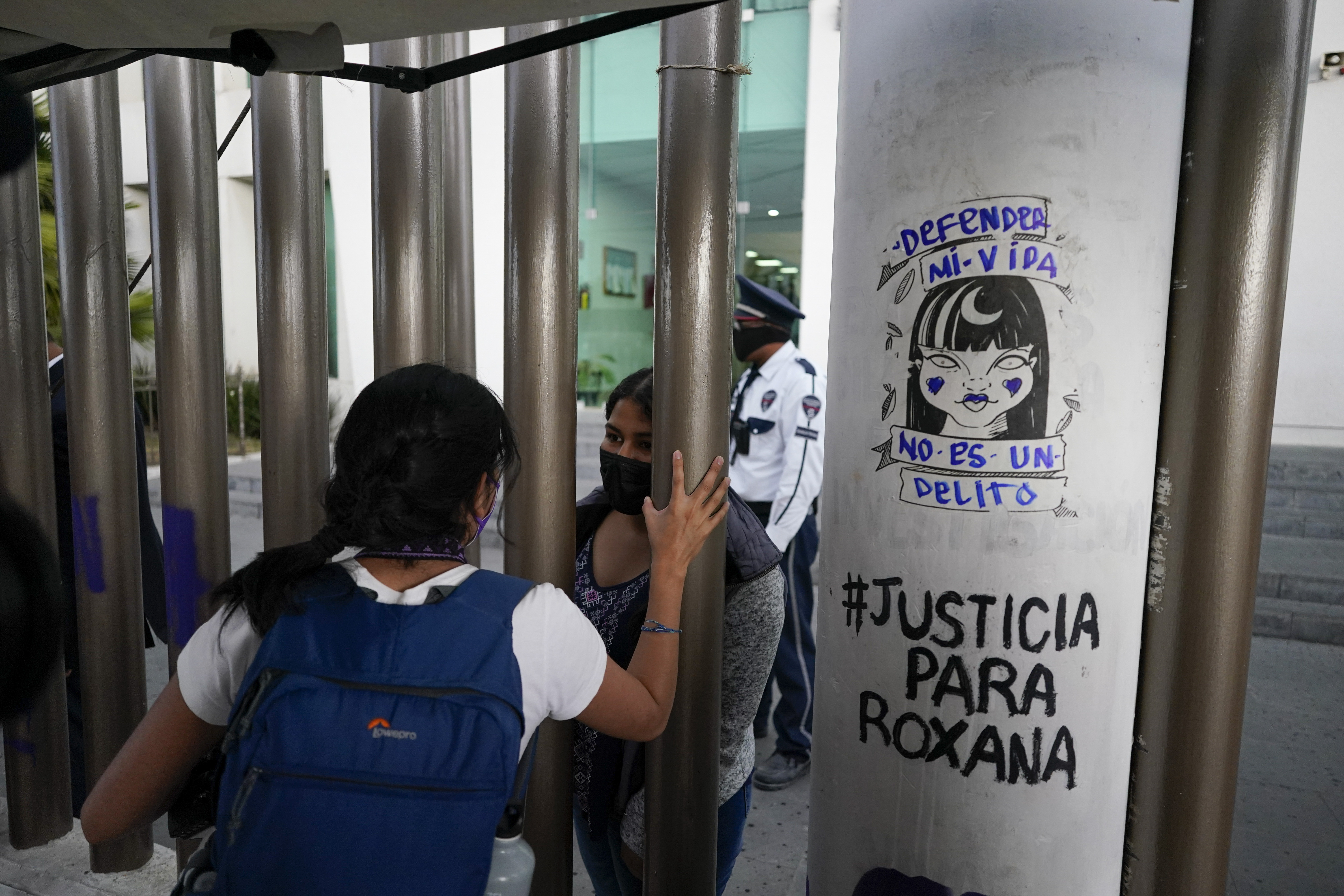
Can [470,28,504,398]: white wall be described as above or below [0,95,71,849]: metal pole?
above

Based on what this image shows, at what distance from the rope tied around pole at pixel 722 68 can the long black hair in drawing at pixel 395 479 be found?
759 millimetres

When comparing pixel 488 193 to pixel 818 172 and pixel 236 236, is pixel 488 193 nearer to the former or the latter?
pixel 818 172

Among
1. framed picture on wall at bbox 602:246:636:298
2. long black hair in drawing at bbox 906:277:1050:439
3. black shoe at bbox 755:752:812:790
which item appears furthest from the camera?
framed picture on wall at bbox 602:246:636:298

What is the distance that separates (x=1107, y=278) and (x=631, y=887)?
5.12ft

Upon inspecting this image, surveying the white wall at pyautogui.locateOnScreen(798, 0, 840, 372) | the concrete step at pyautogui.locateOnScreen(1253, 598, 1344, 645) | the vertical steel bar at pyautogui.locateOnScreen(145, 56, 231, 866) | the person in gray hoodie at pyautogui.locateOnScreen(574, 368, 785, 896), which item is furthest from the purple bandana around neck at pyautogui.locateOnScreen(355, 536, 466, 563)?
the white wall at pyautogui.locateOnScreen(798, 0, 840, 372)

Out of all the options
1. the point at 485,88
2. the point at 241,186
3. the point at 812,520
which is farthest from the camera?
the point at 241,186

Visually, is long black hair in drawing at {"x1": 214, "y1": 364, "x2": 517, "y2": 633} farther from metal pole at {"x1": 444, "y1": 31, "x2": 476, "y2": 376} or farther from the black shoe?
the black shoe

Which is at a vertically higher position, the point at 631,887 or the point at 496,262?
the point at 496,262

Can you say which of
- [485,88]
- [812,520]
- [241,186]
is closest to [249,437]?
[241,186]

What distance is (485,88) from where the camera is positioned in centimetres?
1036

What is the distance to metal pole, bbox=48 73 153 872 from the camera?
2416 mm

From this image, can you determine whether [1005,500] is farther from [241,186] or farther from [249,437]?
[241,186]

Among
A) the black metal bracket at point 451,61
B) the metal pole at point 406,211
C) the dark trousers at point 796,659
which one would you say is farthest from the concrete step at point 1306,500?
the black metal bracket at point 451,61

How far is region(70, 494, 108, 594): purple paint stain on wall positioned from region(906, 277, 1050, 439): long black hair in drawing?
236 centimetres
